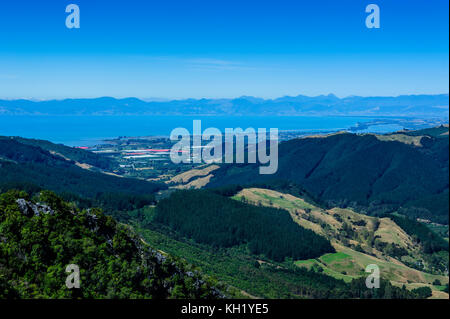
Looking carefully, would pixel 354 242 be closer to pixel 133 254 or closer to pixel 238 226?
pixel 238 226

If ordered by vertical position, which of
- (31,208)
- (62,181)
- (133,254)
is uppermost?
(31,208)

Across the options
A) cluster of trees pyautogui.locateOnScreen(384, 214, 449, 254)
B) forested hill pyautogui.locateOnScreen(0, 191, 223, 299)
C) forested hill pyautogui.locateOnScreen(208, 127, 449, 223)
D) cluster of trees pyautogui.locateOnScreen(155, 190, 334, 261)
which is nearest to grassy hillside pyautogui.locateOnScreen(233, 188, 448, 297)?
cluster of trees pyautogui.locateOnScreen(384, 214, 449, 254)

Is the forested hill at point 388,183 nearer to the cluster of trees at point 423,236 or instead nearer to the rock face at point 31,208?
the cluster of trees at point 423,236

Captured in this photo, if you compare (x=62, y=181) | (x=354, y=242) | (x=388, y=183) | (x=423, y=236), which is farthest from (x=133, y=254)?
(x=388, y=183)

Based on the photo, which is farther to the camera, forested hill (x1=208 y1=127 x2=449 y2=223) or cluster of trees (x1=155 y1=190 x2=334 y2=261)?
forested hill (x1=208 y1=127 x2=449 y2=223)

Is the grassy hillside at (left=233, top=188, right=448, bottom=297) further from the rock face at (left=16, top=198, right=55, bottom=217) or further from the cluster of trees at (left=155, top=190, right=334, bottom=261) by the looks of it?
the rock face at (left=16, top=198, right=55, bottom=217)
